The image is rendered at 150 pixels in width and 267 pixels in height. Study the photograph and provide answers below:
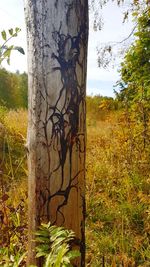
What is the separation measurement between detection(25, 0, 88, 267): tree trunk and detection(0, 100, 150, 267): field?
0.20 m

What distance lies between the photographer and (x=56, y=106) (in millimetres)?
1700

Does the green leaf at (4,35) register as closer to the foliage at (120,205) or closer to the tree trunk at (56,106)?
the tree trunk at (56,106)

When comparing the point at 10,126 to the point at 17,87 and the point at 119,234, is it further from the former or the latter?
the point at 17,87

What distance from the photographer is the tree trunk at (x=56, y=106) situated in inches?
65.6

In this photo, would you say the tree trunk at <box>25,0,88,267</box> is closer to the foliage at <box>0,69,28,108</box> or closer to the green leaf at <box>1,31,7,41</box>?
the green leaf at <box>1,31,7,41</box>

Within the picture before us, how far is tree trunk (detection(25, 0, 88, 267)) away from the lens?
1.67 metres

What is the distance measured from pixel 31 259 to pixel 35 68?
3.17 feet

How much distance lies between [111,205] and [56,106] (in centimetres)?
242

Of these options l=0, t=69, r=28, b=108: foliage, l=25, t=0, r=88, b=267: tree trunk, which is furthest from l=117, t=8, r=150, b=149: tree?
l=0, t=69, r=28, b=108: foliage

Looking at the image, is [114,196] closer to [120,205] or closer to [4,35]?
[120,205]

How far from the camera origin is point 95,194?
413 cm

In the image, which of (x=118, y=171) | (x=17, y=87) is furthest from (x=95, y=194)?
(x=17, y=87)

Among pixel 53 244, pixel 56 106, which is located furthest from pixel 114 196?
pixel 53 244

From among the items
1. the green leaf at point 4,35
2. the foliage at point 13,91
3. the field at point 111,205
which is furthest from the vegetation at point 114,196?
the foliage at point 13,91
